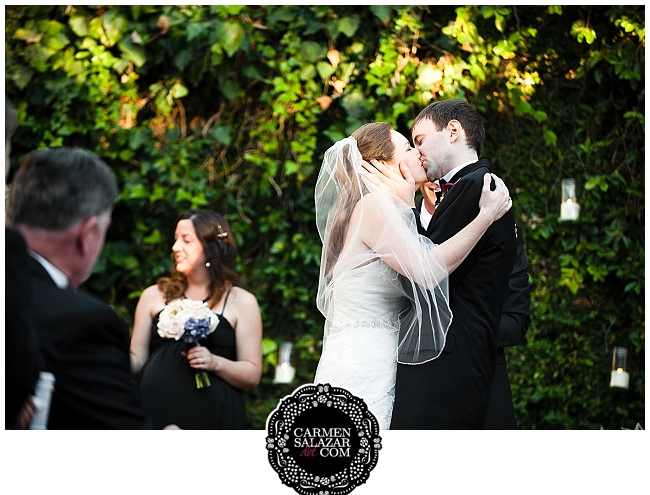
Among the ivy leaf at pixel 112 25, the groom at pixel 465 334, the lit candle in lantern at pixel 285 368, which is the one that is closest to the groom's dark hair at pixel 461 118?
the groom at pixel 465 334

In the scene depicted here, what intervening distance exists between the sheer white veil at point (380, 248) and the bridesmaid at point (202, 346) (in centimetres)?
90

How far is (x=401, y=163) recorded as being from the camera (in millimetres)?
3066

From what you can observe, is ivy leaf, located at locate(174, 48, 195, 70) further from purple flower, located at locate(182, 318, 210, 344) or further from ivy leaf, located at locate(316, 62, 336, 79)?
purple flower, located at locate(182, 318, 210, 344)

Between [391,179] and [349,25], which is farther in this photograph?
[349,25]

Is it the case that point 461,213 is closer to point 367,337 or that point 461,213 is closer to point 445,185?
point 445,185

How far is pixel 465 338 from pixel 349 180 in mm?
818

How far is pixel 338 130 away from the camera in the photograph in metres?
5.05

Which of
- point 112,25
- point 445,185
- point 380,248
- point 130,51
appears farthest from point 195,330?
point 112,25

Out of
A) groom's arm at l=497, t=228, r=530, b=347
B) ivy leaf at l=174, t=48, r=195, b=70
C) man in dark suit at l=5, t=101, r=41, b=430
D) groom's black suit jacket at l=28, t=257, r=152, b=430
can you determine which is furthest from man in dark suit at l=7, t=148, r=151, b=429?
ivy leaf at l=174, t=48, r=195, b=70

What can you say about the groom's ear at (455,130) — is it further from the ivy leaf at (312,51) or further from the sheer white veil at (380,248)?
the ivy leaf at (312,51)

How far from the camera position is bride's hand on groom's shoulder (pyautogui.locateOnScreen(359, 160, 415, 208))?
2.96 metres

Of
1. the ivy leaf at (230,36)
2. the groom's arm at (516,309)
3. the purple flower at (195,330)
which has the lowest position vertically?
the purple flower at (195,330)
